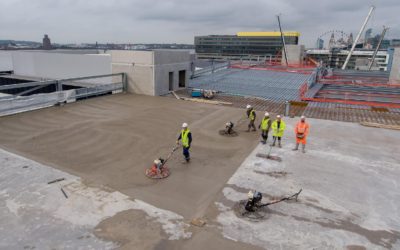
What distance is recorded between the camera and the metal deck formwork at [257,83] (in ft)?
81.8

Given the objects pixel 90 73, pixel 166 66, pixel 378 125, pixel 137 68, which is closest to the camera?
pixel 378 125

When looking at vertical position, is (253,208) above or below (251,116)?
below

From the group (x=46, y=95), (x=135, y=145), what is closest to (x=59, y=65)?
(x=46, y=95)

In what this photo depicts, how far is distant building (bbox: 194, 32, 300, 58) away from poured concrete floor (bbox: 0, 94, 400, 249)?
79.8 metres

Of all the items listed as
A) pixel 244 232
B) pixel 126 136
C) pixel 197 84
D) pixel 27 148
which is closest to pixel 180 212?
pixel 244 232

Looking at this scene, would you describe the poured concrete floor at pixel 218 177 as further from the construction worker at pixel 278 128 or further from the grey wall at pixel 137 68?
the grey wall at pixel 137 68

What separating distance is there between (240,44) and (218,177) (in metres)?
103

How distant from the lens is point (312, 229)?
7730 millimetres

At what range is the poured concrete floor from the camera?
24.5 feet

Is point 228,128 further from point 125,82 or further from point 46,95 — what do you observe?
point 125,82

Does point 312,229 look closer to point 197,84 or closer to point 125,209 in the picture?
point 125,209

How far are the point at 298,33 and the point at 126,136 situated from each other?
263 ft

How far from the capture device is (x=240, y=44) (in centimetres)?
10738

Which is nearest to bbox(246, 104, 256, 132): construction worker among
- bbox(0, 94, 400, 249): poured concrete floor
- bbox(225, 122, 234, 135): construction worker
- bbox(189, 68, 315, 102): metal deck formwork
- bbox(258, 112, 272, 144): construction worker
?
bbox(0, 94, 400, 249): poured concrete floor
